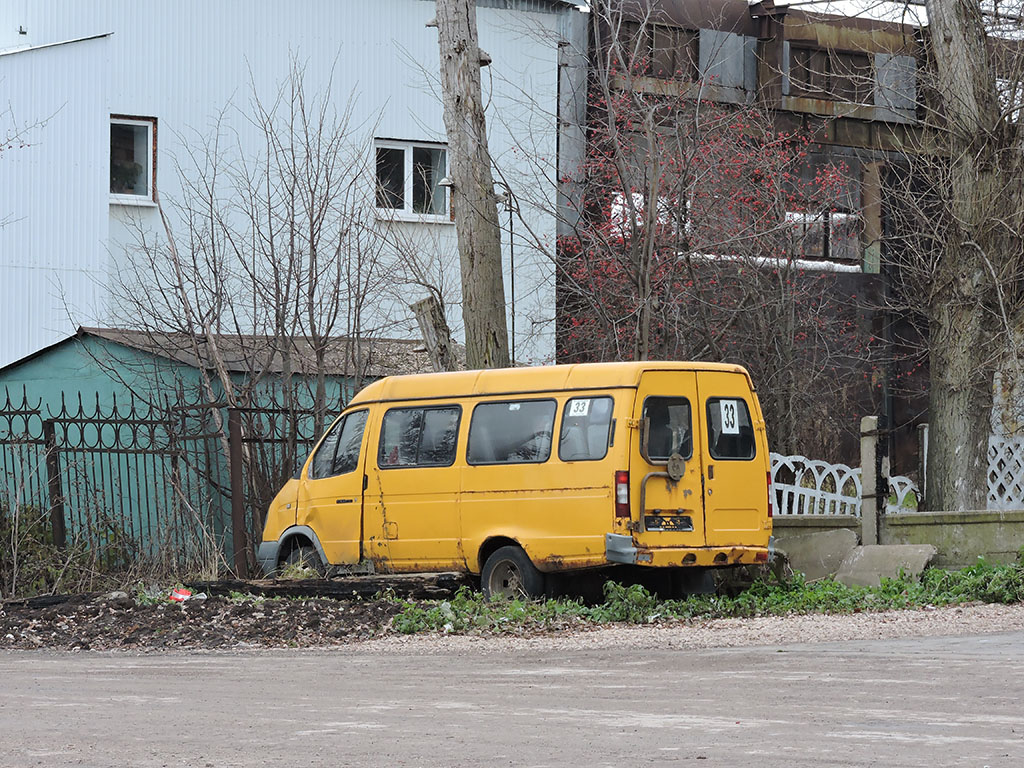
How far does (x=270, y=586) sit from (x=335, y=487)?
1268 millimetres

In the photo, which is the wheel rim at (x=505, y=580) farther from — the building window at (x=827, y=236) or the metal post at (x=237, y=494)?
the building window at (x=827, y=236)

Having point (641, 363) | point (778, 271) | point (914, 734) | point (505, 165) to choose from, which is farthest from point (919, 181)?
point (914, 734)

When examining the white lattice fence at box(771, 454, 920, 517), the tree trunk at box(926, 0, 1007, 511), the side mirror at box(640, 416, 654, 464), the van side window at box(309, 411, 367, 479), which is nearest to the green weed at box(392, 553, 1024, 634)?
the side mirror at box(640, 416, 654, 464)

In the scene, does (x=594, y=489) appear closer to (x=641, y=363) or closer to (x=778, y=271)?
(x=641, y=363)

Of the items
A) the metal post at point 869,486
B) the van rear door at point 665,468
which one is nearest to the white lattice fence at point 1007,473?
the metal post at point 869,486

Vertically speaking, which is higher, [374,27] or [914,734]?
[374,27]

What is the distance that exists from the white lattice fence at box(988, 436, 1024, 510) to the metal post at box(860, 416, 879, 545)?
219 inches

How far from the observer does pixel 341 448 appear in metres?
15.1

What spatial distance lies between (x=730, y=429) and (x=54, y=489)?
687cm

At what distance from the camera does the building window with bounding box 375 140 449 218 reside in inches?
957

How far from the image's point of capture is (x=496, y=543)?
13.9 metres

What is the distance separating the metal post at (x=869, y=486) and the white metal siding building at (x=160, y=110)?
674 cm

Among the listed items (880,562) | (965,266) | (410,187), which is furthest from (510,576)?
(410,187)

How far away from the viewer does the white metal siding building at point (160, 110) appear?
74.0 feet
